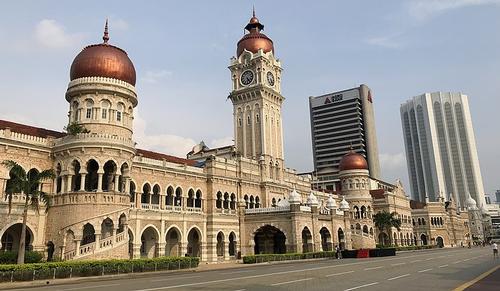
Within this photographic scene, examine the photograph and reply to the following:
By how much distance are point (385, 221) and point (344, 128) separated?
265ft

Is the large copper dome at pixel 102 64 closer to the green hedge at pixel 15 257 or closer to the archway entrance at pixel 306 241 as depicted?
the green hedge at pixel 15 257

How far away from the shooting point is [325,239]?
54.6 m

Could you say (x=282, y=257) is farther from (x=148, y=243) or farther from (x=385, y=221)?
(x=385, y=221)

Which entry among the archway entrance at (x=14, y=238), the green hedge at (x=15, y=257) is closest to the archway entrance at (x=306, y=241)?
the archway entrance at (x=14, y=238)

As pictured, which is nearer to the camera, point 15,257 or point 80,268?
point 80,268

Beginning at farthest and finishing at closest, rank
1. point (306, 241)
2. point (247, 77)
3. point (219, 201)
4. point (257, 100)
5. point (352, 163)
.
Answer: point (352, 163) < point (247, 77) < point (257, 100) < point (219, 201) < point (306, 241)

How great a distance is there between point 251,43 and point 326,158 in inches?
3768

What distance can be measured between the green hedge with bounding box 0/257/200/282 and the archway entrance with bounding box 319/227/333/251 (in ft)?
84.0

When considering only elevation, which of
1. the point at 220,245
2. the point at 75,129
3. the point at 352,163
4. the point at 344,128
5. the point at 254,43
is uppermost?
the point at 344,128

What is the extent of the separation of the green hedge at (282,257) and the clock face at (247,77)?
2647 cm

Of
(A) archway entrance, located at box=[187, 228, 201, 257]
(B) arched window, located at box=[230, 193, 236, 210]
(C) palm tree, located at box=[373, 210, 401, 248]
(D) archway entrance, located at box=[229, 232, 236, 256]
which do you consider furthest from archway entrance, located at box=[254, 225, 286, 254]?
(C) palm tree, located at box=[373, 210, 401, 248]

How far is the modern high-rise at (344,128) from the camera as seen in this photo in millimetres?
149875

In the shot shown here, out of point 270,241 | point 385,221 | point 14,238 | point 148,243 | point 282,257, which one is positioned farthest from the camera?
point 385,221

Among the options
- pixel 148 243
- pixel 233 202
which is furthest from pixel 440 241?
pixel 148 243
